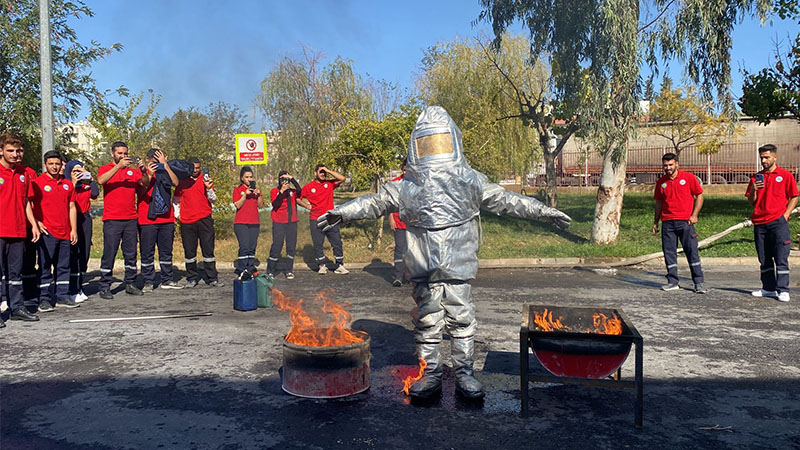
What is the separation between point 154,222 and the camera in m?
9.99

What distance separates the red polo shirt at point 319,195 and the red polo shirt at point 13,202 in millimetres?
5095

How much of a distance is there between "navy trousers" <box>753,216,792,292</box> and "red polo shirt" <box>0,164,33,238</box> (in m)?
9.93

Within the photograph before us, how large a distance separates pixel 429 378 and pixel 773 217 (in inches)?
261

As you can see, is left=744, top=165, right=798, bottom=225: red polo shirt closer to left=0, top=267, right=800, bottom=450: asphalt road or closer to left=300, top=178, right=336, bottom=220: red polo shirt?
left=0, top=267, right=800, bottom=450: asphalt road

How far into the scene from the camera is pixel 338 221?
5.26 meters

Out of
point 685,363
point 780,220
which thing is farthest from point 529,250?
point 685,363

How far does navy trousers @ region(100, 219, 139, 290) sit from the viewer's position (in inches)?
372

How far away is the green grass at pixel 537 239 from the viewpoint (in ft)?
46.5

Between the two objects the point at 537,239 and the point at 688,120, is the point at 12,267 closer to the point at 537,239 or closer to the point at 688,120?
the point at 537,239

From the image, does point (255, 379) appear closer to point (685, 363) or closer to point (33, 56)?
point (685, 363)

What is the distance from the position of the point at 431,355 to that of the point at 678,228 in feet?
20.2

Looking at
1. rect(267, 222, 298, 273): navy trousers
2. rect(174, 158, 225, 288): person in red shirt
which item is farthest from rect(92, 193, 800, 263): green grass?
rect(174, 158, 225, 288): person in red shirt

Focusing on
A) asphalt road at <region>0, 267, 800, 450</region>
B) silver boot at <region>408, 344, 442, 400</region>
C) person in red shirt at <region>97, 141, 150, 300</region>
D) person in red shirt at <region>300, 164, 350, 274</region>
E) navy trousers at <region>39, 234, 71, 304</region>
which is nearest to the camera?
asphalt road at <region>0, 267, 800, 450</region>

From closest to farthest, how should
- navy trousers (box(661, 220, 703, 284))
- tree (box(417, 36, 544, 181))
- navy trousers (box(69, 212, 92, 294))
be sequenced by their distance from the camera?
1. navy trousers (box(69, 212, 92, 294))
2. navy trousers (box(661, 220, 703, 284))
3. tree (box(417, 36, 544, 181))
